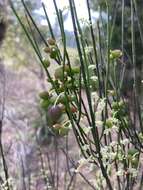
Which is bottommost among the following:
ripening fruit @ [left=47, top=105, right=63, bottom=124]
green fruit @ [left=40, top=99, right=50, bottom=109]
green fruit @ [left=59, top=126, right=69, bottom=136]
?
green fruit @ [left=59, top=126, right=69, bottom=136]

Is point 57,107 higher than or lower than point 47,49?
lower

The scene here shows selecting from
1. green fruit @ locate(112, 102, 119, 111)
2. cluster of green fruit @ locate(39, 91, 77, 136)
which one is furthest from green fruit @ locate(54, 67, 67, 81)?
green fruit @ locate(112, 102, 119, 111)

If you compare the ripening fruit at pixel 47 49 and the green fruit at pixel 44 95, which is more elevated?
the ripening fruit at pixel 47 49

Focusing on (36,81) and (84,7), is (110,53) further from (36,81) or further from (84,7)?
(36,81)

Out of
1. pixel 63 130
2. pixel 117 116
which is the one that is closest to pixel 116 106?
pixel 117 116

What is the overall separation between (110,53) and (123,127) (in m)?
0.21

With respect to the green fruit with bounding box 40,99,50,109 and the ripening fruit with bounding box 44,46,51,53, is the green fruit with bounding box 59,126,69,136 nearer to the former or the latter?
the green fruit with bounding box 40,99,50,109

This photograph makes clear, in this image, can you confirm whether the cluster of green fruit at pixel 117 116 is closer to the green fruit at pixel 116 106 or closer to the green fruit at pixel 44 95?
the green fruit at pixel 116 106

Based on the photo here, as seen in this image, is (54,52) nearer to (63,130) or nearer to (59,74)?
(59,74)

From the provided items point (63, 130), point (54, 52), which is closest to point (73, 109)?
point (63, 130)

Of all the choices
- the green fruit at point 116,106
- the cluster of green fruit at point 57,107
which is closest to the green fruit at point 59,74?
the cluster of green fruit at point 57,107

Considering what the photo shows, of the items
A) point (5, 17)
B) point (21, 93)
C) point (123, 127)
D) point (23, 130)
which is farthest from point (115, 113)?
point (21, 93)

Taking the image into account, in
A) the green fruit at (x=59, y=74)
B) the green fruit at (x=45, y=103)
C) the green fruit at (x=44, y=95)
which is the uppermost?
the green fruit at (x=59, y=74)

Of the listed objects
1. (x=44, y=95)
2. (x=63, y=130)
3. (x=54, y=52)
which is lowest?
(x=63, y=130)
